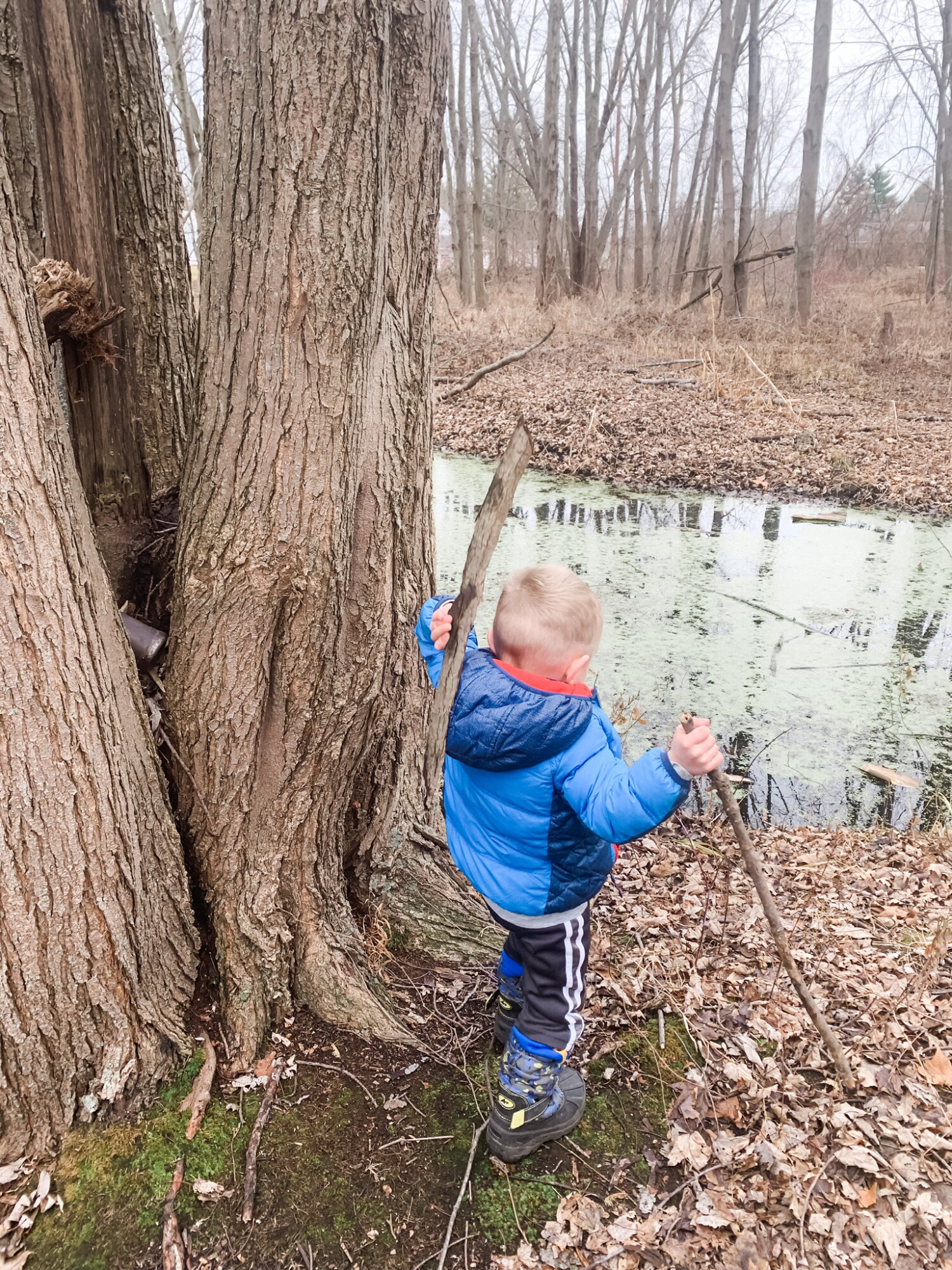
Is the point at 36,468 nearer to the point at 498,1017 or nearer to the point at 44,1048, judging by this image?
the point at 44,1048

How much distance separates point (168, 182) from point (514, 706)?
6.19ft

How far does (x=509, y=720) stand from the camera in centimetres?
184

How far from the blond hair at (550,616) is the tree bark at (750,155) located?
53.8ft

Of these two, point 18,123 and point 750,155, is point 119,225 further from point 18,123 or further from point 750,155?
point 750,155

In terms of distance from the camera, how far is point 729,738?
502 centimetres

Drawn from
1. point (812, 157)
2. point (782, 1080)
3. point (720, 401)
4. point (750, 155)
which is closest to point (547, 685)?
point (782, 1080)

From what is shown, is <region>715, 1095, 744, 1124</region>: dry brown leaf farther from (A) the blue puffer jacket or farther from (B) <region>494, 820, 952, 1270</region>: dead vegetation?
(A) the blue puffer jacket

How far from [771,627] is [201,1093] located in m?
5.54

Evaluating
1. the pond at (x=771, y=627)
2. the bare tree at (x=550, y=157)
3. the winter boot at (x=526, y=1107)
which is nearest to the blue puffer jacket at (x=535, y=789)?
the winter boot at (x=526, y=1107)

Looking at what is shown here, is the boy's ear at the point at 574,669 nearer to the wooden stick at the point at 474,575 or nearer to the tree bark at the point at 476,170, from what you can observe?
the wooden stick at the point at 474,575

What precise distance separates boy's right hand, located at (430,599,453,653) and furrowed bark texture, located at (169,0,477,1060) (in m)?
0.26

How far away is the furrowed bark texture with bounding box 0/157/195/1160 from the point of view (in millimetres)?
1661

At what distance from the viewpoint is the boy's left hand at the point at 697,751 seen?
1.60m

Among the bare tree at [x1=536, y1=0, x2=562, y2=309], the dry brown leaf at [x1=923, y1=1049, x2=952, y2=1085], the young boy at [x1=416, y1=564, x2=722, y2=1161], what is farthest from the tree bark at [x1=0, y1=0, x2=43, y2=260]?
the bare tree at [x1=536, y1=0, x2=562, y2=309]
